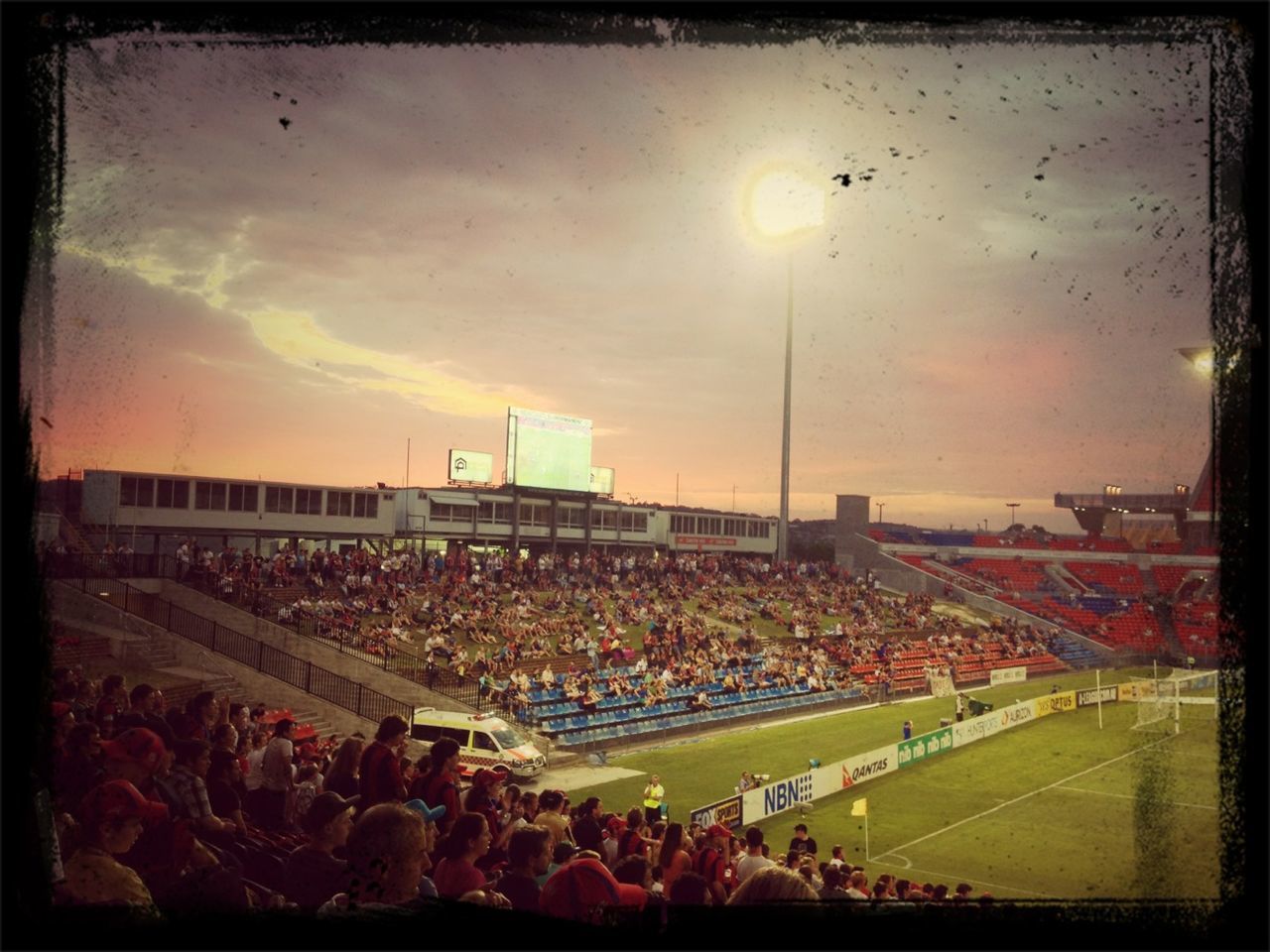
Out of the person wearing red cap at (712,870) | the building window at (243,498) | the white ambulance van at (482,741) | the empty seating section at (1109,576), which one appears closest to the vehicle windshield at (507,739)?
the white ambulance van at (482,741)

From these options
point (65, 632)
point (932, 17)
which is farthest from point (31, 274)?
point (65, 632)

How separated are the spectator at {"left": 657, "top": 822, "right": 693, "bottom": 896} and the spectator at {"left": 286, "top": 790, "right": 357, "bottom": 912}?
2.65 metres

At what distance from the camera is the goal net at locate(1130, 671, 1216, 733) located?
26.4m

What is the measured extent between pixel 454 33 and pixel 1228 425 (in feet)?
22.2

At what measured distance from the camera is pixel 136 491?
21.7m

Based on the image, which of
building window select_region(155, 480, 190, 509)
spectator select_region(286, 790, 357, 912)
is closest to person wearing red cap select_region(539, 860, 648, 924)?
spectator select_region(286, 790, 357, 912)

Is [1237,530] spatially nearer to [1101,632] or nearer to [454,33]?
[454,33]

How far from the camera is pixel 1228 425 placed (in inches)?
271

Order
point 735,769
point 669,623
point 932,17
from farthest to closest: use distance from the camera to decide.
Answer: point 669,623, point 735,769, point 932,17

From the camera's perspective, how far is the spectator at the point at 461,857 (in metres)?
4.85

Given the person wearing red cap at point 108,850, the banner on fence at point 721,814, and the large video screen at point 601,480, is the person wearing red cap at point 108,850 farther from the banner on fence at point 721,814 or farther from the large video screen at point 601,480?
the large video screen at point 601,480

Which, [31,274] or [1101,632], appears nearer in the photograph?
[31,274]

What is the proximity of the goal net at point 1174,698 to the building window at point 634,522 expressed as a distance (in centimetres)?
1981

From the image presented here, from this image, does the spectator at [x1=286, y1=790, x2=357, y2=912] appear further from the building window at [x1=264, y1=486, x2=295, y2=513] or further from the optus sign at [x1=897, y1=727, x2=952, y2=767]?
the building window at [x1=264, y1=486, x2=295, y2=513]
